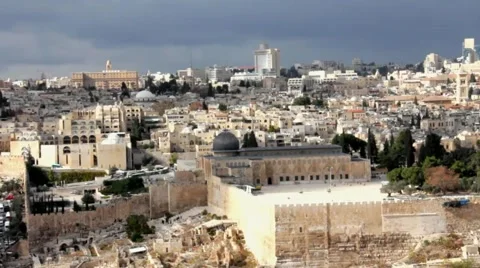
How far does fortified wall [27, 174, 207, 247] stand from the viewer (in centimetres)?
3123

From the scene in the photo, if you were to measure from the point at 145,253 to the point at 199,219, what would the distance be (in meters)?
2.95

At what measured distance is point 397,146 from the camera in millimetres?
41812

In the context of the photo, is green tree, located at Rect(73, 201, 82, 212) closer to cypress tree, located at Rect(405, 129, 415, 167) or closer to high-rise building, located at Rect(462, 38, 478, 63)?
cypress tree, located at Rect(405, 129, 415, 167)

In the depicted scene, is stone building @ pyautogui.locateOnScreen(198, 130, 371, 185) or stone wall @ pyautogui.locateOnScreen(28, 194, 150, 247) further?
stone building @ pyautogui.locateOnScreen(198, 130, 371, 185)

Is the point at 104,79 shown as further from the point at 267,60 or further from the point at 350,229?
the point at 350,229

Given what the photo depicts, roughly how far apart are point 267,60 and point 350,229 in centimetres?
12929

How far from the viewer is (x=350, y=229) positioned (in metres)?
25.2

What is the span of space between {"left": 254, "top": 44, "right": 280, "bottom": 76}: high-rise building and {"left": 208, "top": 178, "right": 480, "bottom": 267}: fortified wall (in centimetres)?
11915

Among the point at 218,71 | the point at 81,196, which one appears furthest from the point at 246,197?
the point at 218,71

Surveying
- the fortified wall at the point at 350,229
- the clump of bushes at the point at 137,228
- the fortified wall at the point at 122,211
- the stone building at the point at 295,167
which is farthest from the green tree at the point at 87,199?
the fortified wall at the point at 350,229

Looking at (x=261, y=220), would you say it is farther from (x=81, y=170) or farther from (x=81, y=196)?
(x=81, y=170)

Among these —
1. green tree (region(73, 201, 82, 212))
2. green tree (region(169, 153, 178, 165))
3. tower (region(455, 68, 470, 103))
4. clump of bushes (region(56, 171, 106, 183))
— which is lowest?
green tree (region(73, 201, 82, 212))

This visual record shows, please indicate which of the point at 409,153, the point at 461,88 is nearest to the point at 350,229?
the point at 409,153

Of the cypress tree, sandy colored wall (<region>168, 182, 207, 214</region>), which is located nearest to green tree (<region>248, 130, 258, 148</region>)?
the cypress tree
